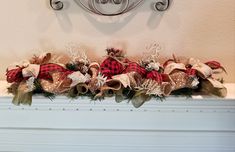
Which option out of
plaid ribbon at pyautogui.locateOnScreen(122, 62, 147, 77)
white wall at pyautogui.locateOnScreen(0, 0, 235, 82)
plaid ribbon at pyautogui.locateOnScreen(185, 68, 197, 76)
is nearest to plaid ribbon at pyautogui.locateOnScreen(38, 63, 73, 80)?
white wall at pyautogui.locateOnScreen(0, 0, 235, 82)

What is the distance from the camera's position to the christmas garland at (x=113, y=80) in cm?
113

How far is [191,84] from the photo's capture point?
45.2 inches

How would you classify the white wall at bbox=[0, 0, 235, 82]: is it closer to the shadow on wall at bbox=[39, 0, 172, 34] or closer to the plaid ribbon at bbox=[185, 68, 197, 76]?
the shadow on wall at bbox=[39, 0, 172, 34]

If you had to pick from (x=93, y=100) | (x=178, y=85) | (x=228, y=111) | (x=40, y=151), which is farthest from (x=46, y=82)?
(x=228, y=111)

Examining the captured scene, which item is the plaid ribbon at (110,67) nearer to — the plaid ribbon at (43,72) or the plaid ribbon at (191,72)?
the plaid ribbon at (43,72)

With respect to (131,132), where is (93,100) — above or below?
above

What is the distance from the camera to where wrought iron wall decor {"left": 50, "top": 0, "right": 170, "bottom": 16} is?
3.99 ft

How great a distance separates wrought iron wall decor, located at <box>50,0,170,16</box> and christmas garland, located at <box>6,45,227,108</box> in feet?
0.68

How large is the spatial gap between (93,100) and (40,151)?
39 cm

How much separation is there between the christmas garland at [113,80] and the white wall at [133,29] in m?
0.10

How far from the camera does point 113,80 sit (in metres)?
1.14

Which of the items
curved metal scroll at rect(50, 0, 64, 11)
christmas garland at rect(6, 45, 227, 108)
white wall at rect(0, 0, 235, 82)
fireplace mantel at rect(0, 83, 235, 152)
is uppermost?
curved metal scroll at rect(50, 0, 64, 11)

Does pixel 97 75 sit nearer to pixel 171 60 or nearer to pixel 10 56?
pixel 171 60

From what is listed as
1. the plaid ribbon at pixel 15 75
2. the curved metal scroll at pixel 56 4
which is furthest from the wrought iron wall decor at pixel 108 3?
the plaid ribbon at pixel 15 75
